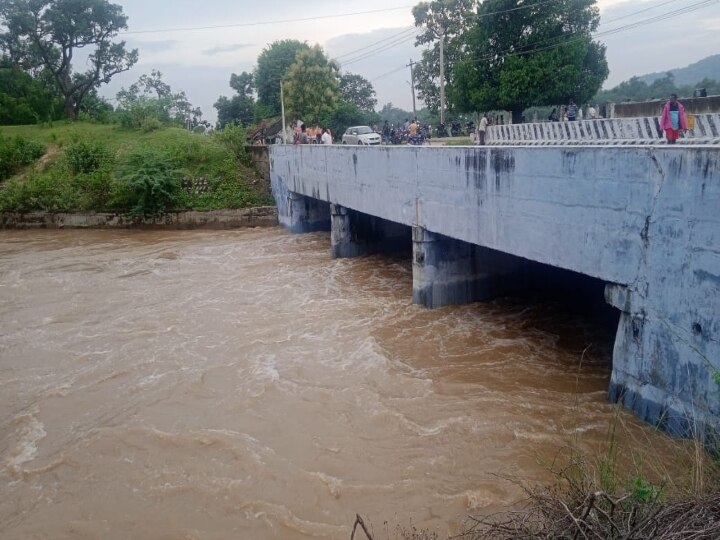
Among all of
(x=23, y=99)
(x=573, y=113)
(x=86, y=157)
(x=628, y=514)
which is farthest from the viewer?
(x=23, y=99)

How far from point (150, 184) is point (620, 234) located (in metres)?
23.4

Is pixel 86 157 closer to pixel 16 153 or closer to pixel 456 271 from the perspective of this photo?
pixel 16 153

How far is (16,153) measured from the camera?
31.6 m

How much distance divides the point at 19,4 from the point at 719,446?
45.3m

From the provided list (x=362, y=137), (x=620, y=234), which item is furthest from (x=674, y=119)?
(x=362, y=137)

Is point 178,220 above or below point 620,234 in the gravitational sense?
below

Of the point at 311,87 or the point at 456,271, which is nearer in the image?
the point at 456,271

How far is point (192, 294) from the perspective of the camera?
15.9 meters

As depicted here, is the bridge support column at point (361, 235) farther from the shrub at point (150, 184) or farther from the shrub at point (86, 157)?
the shrub at point (86, 157)

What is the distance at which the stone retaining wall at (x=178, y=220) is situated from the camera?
27156 millimetres

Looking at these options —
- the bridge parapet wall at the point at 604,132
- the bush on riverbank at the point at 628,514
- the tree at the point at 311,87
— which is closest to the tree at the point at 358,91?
the tree at the point at 311,87

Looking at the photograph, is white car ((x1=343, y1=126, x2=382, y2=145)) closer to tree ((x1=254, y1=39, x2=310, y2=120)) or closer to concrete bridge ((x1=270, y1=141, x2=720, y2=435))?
concrete bridge ((x1=270, y1=141, x2=720, y2=435))

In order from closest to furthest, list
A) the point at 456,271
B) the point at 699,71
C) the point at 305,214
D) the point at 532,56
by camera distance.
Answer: the point at 456,271 < the point at 305,214 < the point at 532,56 < the point at 699,71

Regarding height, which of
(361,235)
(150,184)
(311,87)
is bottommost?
(361,235)
